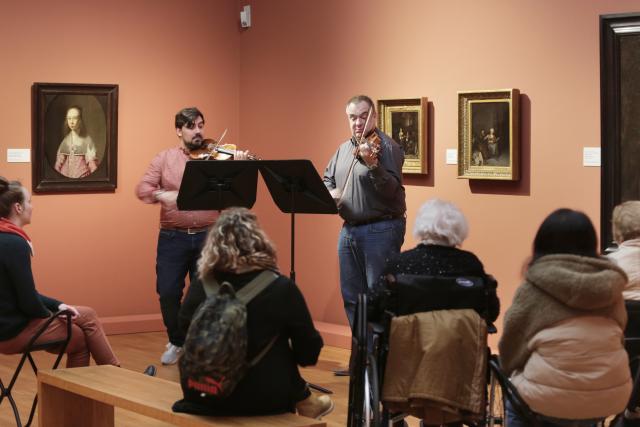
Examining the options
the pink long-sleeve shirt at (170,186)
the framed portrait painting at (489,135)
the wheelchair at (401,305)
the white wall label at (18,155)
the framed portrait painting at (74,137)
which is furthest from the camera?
the framed portrait painting at (74,137)

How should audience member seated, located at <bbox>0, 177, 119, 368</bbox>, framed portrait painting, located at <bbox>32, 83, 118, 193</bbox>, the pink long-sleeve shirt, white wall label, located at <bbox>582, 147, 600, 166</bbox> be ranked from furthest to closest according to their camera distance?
framed portrait painting, located at <bbox>32, 83, 118, 193</bbox> → the pink long-sleeve shirt → white wall label, located at <bbox>582, 147, 600, 166</bbox> → audience member seated, located at <bbox>0, 177, 119, 368</bbox>

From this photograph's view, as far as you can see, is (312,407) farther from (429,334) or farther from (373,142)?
(373,142)

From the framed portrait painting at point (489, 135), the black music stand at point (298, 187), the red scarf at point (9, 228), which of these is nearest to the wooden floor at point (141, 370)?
the black music stand at point (298, 187)

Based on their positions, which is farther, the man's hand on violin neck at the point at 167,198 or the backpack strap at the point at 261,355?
the man's hand on violin neck at the point at 167,198

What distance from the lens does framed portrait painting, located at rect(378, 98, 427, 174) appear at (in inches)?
310

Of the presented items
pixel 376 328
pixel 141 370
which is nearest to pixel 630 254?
pixel 376 328

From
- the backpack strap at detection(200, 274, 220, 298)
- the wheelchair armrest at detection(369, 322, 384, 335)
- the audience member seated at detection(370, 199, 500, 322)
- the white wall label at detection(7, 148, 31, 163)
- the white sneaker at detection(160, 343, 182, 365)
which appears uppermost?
the white wall label at detection(7, 148, 31, 163)

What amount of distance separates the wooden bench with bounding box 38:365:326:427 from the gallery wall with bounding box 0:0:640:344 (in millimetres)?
2992

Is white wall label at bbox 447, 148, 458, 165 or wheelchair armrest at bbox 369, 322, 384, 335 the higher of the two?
white wall label at bbox 447, 148, 458, 165

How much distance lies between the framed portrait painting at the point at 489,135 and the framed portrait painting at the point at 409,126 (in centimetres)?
36

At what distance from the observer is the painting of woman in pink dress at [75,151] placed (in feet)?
28.9

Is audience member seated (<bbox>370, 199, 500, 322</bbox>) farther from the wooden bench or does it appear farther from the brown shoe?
the wooden bench

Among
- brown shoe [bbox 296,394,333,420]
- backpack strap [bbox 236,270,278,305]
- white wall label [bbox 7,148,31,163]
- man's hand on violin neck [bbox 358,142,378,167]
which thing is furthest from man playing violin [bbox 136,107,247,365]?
backpack strap [bbox 236,270,278,305]

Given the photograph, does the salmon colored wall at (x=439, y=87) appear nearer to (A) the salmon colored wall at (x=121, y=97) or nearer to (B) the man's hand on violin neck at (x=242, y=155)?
(A) the salmon colored wall at (x=121, y=97)
